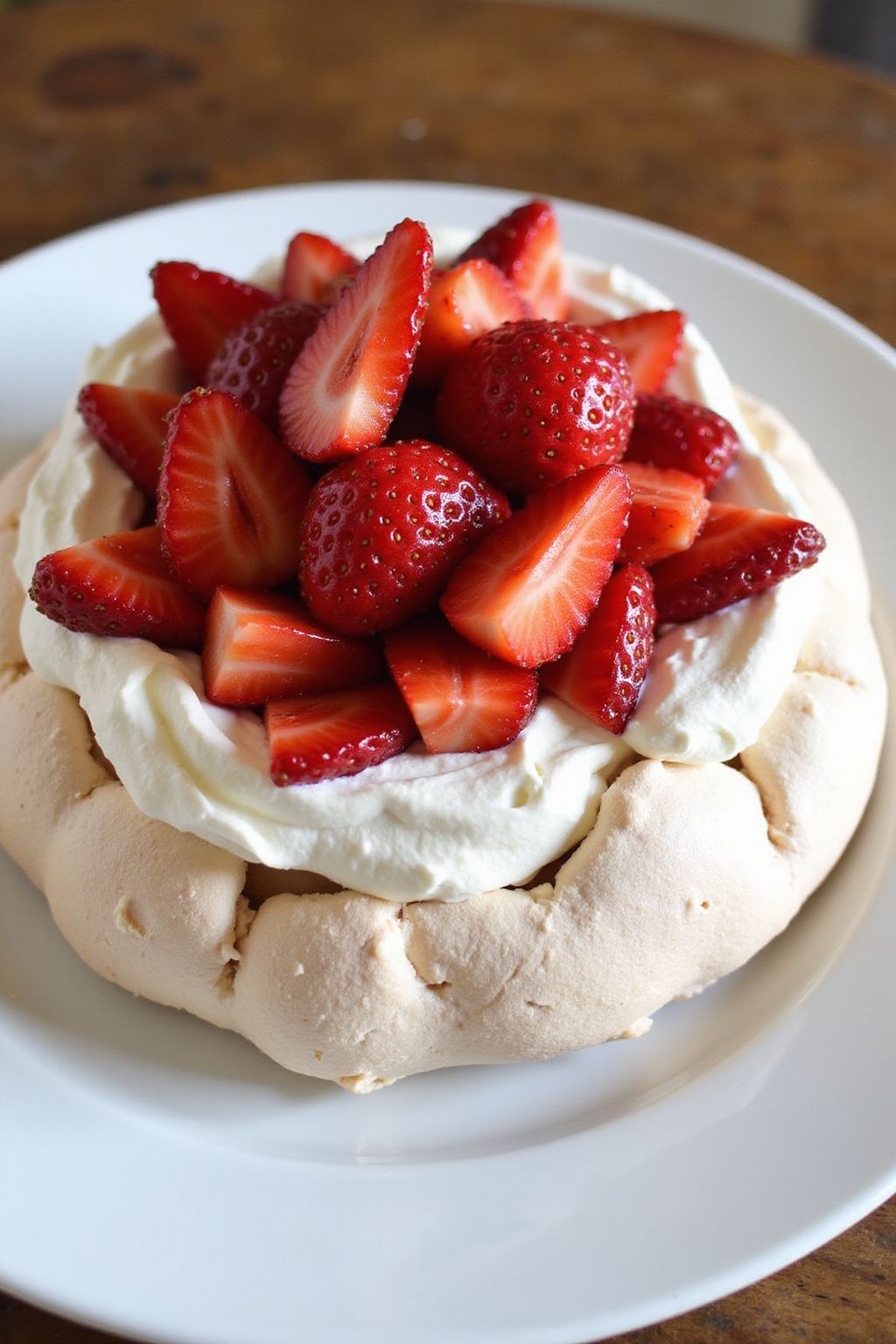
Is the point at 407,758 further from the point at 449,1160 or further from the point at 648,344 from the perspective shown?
the point at 648,344

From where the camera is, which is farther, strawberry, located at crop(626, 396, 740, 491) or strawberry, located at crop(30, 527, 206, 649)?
strawberry, located at crop(626, 396, 740, 491)

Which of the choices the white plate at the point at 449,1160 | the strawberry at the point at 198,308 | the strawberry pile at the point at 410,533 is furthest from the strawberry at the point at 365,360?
the white plate at the point at 449,1160

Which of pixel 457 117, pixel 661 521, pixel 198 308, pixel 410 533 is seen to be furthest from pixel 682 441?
pixel 457 117

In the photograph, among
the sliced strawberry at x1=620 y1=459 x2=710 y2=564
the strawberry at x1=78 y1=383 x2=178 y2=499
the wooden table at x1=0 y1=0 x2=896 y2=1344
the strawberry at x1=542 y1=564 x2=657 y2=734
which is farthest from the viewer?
the wooden table at x1=0 y1=0 x2=896 y2=1344

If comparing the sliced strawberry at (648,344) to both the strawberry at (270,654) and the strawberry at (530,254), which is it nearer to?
the strawberry at (530,254)

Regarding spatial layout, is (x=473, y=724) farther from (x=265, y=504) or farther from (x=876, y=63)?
(x=876, y=63)

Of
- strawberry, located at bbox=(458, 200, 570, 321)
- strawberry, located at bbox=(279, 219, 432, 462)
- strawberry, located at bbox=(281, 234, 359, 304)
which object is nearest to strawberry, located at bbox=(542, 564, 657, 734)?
strawberry, located at bbox=(279, 219, 432, 462)

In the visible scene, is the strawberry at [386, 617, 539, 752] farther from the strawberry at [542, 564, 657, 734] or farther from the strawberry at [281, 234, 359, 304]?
the strawberry at [281, 234, 359, 304]
